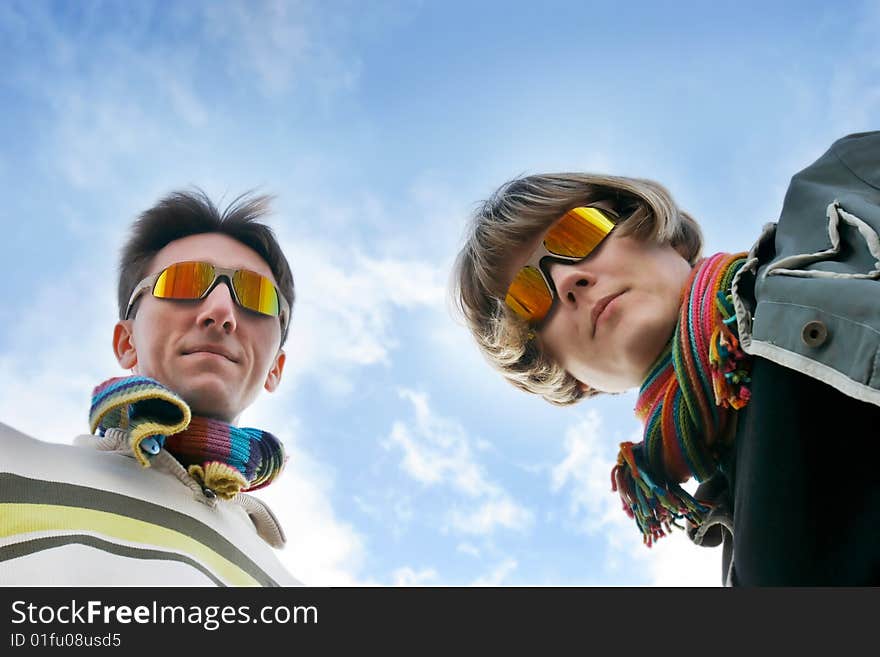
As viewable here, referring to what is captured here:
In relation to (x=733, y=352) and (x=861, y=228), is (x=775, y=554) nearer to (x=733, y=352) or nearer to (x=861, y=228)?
(x=733, y=352)

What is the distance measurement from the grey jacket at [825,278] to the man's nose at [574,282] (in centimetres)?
67

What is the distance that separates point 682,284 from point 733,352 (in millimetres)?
616

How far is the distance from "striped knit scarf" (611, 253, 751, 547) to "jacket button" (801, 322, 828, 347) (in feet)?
1.08

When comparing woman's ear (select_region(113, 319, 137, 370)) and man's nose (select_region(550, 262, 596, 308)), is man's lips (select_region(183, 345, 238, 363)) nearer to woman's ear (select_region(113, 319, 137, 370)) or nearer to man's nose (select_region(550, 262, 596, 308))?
woman's ear (select_region(113, 319, 137, 370))

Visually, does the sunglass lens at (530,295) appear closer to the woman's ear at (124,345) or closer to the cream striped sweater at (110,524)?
the cream striped sweater at (110,524)

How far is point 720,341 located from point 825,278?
39 cm

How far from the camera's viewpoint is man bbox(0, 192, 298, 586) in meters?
2.24

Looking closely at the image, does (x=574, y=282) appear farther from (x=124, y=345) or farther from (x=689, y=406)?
(x=124, y=345)

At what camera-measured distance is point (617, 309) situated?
2.92 meters

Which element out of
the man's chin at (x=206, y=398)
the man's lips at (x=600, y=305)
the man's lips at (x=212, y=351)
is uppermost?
the man's lips at (x=600, y=305)

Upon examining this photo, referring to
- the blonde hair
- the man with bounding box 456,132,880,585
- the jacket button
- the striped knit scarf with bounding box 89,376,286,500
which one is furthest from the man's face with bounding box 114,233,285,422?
the jacket button

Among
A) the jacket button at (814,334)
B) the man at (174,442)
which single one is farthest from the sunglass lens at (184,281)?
the jacket button at (814,334)

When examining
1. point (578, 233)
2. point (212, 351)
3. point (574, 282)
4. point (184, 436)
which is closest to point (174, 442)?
point (184, 436)

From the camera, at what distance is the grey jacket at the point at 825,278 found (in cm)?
196
